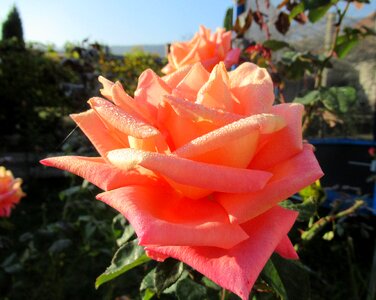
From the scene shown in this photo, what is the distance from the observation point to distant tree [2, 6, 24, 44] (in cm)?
938

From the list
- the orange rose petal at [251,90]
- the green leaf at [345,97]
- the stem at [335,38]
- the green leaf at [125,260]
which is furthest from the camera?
the stem at [335,38]

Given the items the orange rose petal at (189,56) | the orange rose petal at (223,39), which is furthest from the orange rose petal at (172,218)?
the orange rose petal at (223,39)

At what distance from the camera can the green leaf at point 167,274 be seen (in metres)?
0.54

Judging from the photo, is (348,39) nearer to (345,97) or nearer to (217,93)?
(345,97)

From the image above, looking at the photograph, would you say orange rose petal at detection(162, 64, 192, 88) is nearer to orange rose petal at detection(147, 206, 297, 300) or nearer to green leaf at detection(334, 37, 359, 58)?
orange rose petal at detection(147, 206, 297, 300)

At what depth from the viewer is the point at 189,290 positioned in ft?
2.29

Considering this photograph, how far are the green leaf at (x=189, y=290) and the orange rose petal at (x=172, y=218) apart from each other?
28 centimetres

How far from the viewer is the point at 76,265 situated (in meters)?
2.11

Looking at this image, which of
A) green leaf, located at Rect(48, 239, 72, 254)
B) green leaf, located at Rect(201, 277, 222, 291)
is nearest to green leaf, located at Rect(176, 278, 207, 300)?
green leaf, located at Rect(201, 277, 222, 291)

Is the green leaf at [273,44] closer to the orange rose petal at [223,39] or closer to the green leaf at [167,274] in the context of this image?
the orange rose petal at [223,39]

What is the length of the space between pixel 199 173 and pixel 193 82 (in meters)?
0.18

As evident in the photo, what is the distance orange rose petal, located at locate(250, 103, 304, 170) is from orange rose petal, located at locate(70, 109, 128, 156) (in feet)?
0.60

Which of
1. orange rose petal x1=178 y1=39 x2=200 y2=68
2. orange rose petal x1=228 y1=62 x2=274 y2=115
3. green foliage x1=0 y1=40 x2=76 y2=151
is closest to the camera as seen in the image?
orange rose petal x1=228 y1=62 x2=274 y2=115

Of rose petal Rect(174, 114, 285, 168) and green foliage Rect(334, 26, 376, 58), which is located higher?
rose petal Rect(174, 114, 285, 168)
